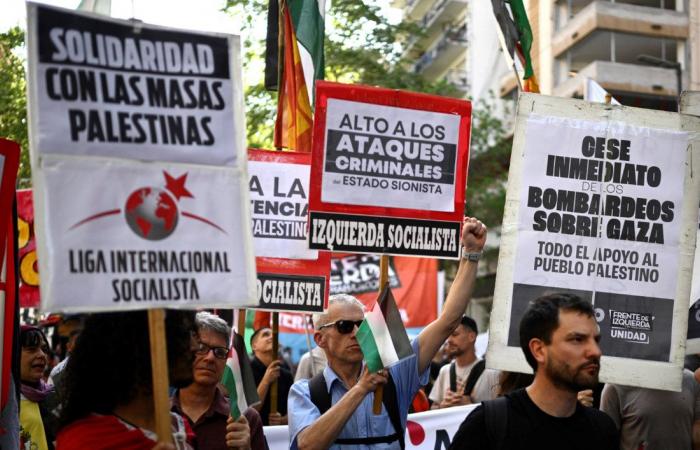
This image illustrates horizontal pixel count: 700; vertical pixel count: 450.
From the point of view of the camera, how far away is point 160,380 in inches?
134

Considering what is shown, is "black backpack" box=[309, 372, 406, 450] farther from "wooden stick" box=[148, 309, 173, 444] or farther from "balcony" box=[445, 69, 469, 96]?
"balcony" box=[445, 69, 469, 96]

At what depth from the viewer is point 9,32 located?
729 centimetres

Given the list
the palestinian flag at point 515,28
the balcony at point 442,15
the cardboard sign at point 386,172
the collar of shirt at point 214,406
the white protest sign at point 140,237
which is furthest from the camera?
the balcony at point 442,15

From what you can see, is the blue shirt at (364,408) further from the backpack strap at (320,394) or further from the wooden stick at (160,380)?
the wooden stick at (160,380)

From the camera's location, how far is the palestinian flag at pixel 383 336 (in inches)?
189

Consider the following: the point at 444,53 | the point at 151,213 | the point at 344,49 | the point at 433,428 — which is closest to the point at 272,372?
the point at 433,428

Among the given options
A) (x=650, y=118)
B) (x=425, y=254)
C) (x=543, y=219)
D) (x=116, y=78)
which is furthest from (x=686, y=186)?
(x=116, y=78)

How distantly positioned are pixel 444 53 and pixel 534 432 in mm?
46810

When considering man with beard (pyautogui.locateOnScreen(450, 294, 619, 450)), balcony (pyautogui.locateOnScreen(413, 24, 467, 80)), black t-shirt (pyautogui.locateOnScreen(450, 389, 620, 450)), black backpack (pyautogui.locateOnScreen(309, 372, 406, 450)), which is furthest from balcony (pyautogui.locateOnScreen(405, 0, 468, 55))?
black t-shirt (pyautogui.locateOnScreen(450, 389, 620, 450))

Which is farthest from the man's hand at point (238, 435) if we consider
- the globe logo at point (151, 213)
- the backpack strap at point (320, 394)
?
the globe logo at point (151, 213)

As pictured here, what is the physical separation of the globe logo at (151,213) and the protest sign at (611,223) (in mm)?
1993

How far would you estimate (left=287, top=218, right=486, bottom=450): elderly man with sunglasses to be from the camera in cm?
476

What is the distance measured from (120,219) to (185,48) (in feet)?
2.27

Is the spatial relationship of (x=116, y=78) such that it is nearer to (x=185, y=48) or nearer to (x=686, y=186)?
(x=185, y=48)
